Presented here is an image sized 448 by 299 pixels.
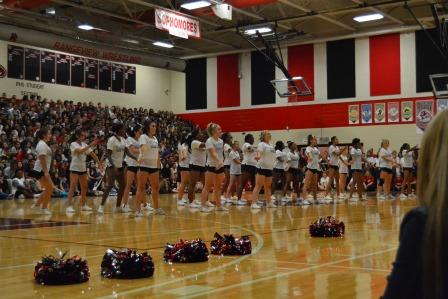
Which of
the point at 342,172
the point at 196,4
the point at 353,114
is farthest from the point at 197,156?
the point at 353,114

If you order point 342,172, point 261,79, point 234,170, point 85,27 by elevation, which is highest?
point 85,27

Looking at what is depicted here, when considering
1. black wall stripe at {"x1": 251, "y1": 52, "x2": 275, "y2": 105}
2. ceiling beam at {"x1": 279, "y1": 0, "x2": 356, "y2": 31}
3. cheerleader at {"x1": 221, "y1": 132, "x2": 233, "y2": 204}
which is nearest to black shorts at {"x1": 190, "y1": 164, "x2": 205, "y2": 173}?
cheerleader at {"x1": 221, "y1": 132, "x2": 233, "y2": 204}

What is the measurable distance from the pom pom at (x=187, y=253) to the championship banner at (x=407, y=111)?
22.6 meters

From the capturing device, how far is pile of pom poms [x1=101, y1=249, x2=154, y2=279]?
15.7 feet

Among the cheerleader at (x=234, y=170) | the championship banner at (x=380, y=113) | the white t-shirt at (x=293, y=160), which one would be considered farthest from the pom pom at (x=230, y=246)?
the championship banner at (x=380, y=113)

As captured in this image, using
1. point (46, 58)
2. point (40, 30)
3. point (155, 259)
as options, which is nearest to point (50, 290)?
point (155, 259)

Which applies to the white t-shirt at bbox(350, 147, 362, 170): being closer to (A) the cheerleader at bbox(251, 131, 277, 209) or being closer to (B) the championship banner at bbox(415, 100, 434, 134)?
(A) the cheerleader at bbox(251, 131, 277, 209)

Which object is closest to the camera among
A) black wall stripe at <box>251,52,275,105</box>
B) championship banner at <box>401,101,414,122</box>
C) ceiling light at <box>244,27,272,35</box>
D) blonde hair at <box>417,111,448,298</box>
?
blonde hair at <box>417,111,448,298</box>

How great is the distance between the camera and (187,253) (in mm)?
5539

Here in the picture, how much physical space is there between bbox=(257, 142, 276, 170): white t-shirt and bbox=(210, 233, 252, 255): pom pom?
7508 millimetres

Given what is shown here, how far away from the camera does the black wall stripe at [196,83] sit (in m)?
32.8

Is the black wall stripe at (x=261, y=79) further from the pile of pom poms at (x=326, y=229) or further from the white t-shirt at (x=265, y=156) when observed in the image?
the pile of pom poms at (x=326, y=229)

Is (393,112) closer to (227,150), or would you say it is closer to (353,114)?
(353,114)

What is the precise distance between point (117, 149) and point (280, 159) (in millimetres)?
5099
